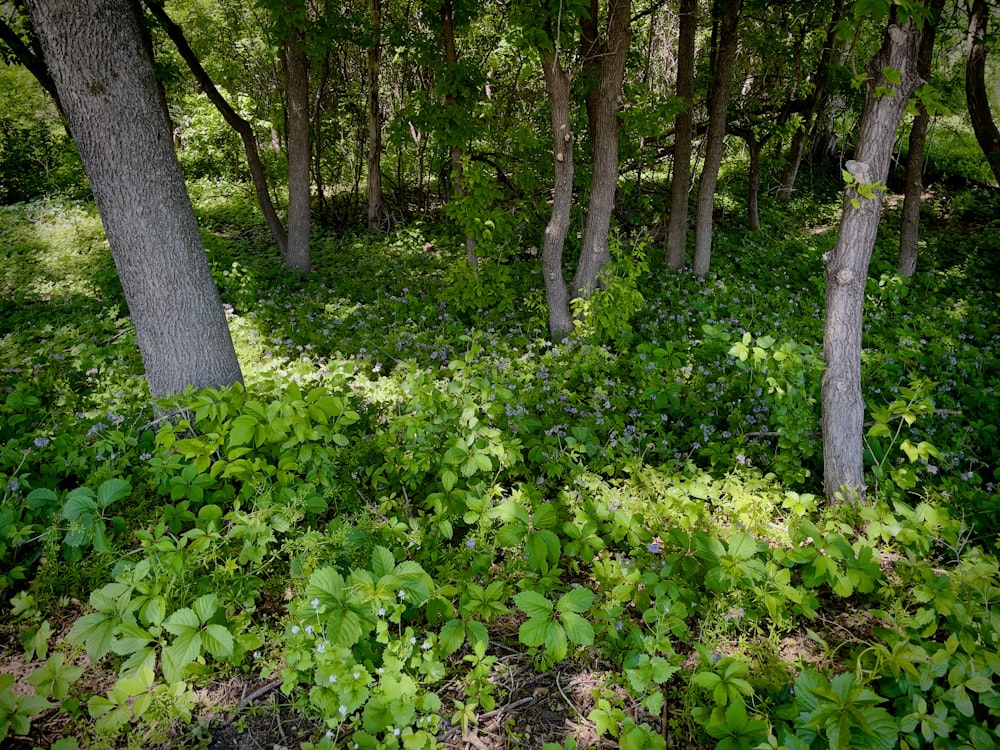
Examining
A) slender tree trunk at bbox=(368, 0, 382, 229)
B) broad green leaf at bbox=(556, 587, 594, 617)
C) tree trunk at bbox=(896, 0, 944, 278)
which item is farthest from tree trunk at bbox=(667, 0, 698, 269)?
broad green leaf at bbox=(556, 587, 594, 617)

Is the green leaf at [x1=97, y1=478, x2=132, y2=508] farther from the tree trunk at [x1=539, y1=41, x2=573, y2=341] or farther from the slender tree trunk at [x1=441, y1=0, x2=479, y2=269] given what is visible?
the slender tree trunk at [x1=441, y1=0, x2=479, y2=269]

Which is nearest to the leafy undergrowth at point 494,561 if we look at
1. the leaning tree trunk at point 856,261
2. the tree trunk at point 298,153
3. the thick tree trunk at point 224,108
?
the leaning tree trunk at point 856,261

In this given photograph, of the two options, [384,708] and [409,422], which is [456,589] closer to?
[384,708]

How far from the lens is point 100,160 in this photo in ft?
9.55

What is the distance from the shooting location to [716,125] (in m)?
6.97

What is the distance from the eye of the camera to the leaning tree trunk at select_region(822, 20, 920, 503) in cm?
294

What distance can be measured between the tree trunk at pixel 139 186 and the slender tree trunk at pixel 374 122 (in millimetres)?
5918

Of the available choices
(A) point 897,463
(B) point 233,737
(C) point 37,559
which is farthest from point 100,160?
(A) point 897,463

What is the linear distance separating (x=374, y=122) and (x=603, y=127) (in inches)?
212

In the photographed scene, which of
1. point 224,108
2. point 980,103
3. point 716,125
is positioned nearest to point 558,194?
point 716,125

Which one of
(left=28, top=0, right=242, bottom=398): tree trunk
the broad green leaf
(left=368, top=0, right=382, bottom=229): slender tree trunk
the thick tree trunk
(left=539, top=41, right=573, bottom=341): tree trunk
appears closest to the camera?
the broad green leaf

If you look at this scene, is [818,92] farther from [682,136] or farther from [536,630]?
[536,630]

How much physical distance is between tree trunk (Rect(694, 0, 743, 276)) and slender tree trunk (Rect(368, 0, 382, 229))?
4.73 meters

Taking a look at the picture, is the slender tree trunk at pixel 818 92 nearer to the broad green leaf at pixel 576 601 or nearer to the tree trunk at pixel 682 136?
the tree trunk at pixel 682 136
